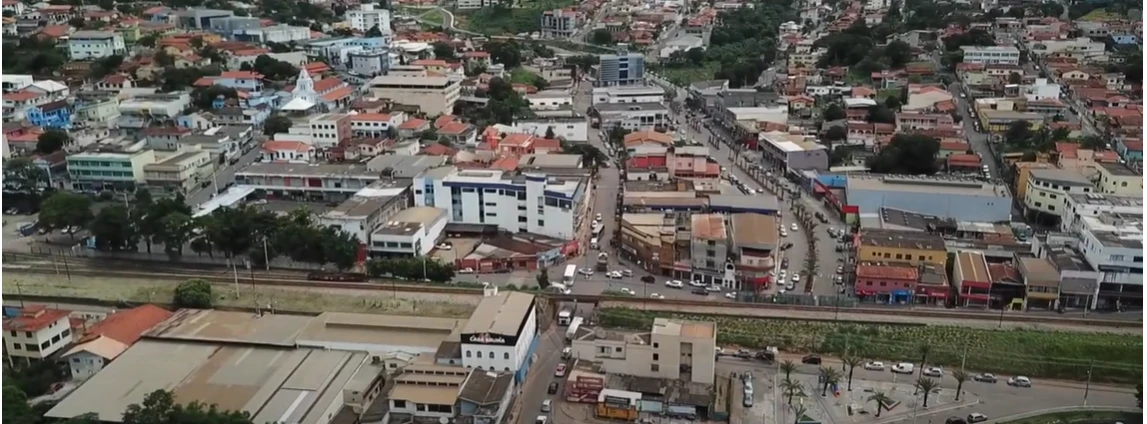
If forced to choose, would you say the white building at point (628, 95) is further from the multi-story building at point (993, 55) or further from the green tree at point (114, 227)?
the green tree at point (114, 227)

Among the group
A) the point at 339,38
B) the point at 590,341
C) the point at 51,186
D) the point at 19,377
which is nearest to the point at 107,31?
the point at 339,38

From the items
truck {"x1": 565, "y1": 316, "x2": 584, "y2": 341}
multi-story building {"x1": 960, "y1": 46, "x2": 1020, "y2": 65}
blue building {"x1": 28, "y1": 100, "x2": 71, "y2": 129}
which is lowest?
truck {"x1": 565, "y1": 316, "x2": 584, "y2": 341}

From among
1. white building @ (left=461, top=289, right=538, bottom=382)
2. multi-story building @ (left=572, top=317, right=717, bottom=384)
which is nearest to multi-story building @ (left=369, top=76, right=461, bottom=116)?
white building @ (left=461, top=289, right=538, bottom=382)

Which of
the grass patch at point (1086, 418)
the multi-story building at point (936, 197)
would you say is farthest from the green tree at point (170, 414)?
the multi-story building at point (936, 197)

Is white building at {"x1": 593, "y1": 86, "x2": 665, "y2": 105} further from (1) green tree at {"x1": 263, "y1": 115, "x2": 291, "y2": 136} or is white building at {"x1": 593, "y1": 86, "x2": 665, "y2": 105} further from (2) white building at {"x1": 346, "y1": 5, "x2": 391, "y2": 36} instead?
(2) white building at {"x1": 346, "y1": 5, "x2": 391, "y2": 36}

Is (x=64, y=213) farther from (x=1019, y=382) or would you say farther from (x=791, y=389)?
(x=1019, y=382)

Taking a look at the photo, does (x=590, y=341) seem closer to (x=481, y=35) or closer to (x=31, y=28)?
(x=31, y=28)

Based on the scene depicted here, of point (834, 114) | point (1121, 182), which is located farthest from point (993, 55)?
point (1121, 182)
